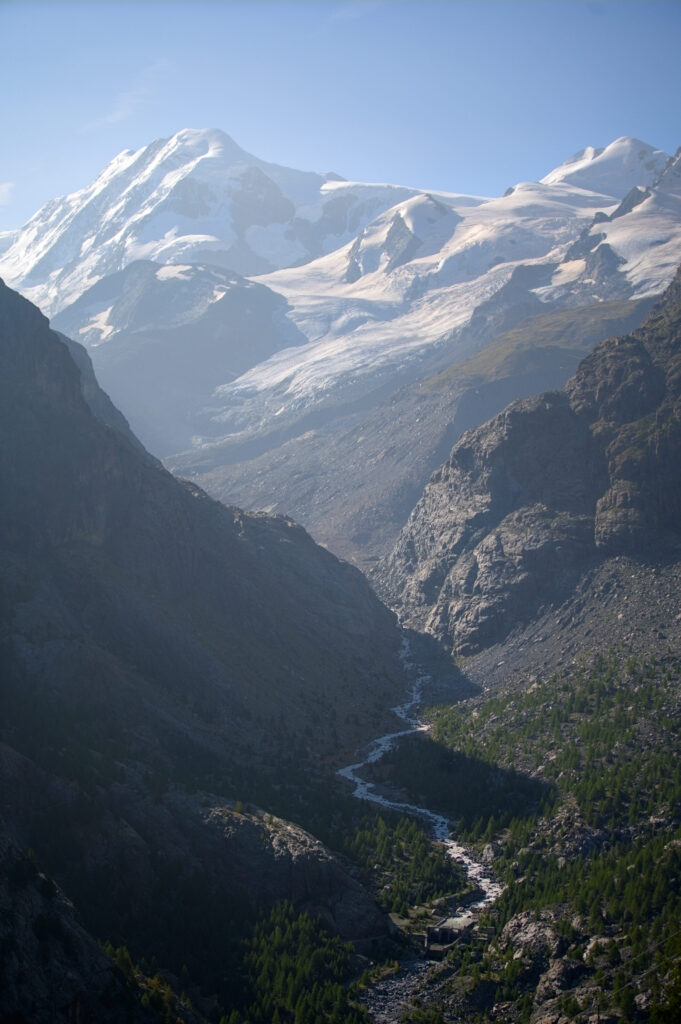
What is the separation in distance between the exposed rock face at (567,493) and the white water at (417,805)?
79.6 ft

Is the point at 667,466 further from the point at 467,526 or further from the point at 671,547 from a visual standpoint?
the point at 467,526

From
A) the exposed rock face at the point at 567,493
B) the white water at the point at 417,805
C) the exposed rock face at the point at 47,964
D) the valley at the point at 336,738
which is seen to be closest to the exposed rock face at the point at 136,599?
the valley at the point at 336,738

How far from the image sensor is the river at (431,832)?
79.0 m

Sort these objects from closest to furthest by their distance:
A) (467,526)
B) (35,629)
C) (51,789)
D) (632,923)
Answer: (632,923)
(51,789)
(35,629)
(467,526)

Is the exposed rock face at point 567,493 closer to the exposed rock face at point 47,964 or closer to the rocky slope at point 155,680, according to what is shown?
Answer: the rocky slope at point 155,680

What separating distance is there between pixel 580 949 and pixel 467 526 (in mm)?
123514

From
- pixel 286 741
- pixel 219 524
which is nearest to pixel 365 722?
pixel 286 741

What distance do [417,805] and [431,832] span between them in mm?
8151

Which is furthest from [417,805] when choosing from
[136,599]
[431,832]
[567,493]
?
[567,493]

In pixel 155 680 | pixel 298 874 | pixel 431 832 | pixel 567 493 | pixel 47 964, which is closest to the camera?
pixel 47 964

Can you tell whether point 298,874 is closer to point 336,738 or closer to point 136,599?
point 336,738

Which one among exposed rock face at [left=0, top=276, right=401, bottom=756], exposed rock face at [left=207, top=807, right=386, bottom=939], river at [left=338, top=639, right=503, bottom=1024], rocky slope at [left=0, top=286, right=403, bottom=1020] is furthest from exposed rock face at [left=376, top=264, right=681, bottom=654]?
exposed rock face at [left=207, top=807, right=386, bottom=939]

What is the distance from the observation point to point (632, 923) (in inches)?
3162

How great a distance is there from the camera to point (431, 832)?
4409 inches
